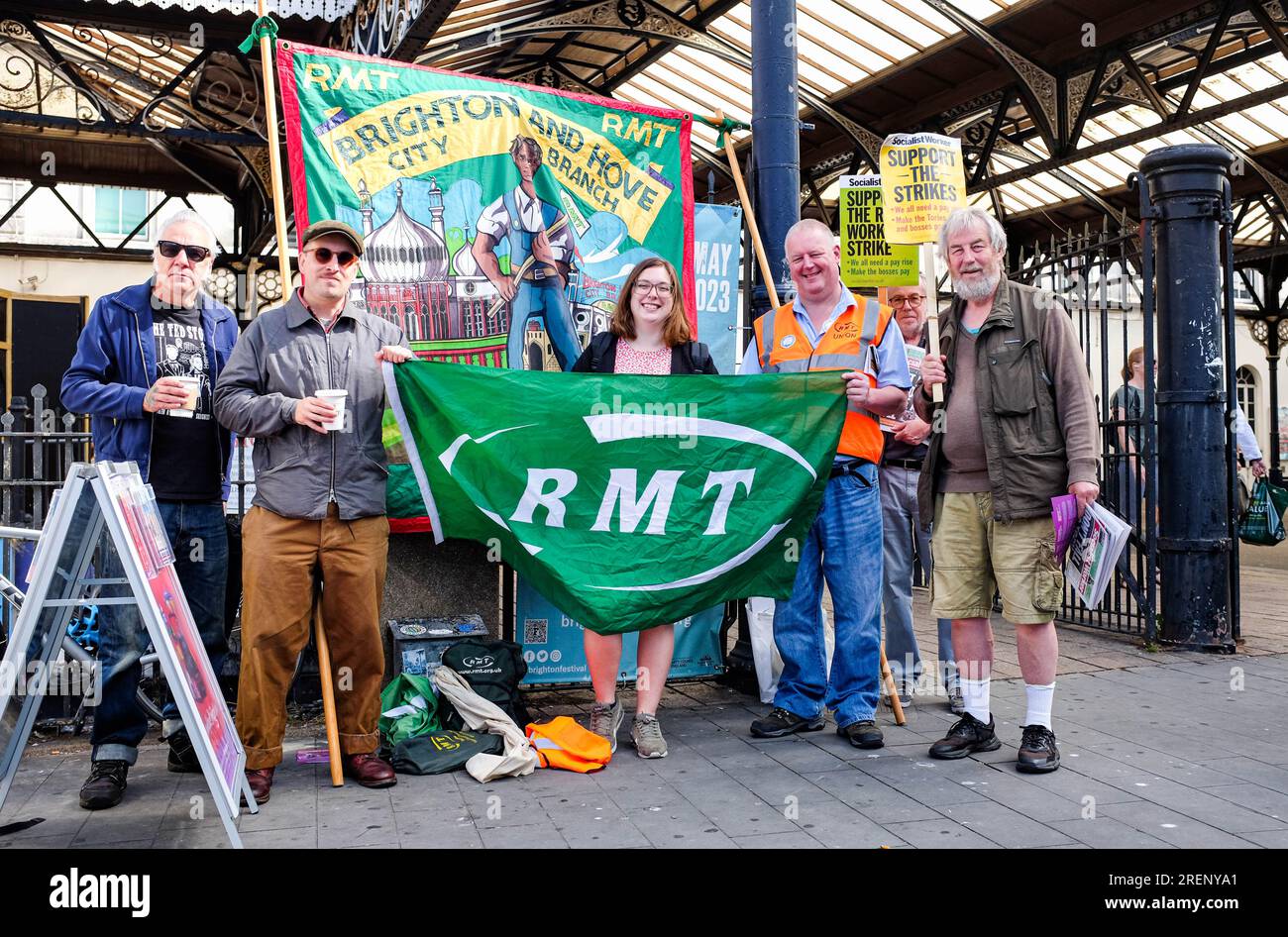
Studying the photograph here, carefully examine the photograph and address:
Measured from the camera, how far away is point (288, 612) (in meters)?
3.94

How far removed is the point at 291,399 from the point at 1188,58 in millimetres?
13130

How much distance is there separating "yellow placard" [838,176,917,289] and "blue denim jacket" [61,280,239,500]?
3723 millimetres

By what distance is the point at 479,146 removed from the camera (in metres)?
5.20

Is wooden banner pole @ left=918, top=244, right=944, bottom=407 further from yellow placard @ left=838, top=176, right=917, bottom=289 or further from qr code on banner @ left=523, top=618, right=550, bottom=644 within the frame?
qr code on banner @ left=523, top=618, right=550, bottom=644

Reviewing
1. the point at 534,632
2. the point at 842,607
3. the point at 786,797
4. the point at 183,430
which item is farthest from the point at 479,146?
the point at 786,797

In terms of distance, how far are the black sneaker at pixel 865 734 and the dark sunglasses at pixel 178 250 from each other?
3326 millimetres

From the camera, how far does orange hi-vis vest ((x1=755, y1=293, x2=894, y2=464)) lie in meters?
4.66

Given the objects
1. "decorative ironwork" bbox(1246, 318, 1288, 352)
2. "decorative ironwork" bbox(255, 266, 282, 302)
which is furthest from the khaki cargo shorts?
"decorative ironwork" bbox(1246, 318, 1288, 352)

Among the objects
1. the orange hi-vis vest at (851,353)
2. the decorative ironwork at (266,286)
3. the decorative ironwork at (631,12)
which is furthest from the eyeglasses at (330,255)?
the decorative ironwork at (266,286)

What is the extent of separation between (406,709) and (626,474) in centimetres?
135
